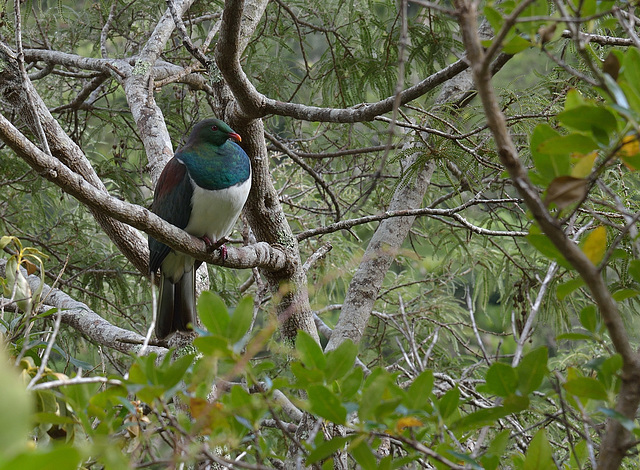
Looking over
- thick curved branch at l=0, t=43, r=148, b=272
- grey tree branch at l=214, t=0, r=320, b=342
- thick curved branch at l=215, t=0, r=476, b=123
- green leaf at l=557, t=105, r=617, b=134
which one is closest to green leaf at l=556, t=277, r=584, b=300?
green leaf at l=557, t=105, r=617, b=134

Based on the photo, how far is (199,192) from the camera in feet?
9.09

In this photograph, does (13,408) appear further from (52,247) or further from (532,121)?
Answer: (52,247)

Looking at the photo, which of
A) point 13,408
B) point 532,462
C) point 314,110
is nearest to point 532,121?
point 314,110

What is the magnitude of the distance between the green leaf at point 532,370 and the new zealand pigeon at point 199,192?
1803 millimetres

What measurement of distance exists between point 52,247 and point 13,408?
12.5 feet

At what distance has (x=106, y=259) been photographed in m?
3.68

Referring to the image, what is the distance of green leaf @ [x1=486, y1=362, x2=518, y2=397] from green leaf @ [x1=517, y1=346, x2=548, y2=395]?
14 millimetres

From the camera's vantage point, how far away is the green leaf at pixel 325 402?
3.05 ft

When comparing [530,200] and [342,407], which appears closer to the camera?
[530,200]

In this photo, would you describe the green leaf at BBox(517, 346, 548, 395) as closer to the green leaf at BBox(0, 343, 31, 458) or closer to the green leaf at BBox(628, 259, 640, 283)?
the green leaf at BBox(628, 259, 640, 283)

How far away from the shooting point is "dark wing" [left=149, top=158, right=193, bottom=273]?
2.77 meters

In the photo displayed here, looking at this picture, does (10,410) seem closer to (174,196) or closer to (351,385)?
(351,385)

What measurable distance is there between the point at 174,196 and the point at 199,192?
11 cm

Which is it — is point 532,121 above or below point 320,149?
below
